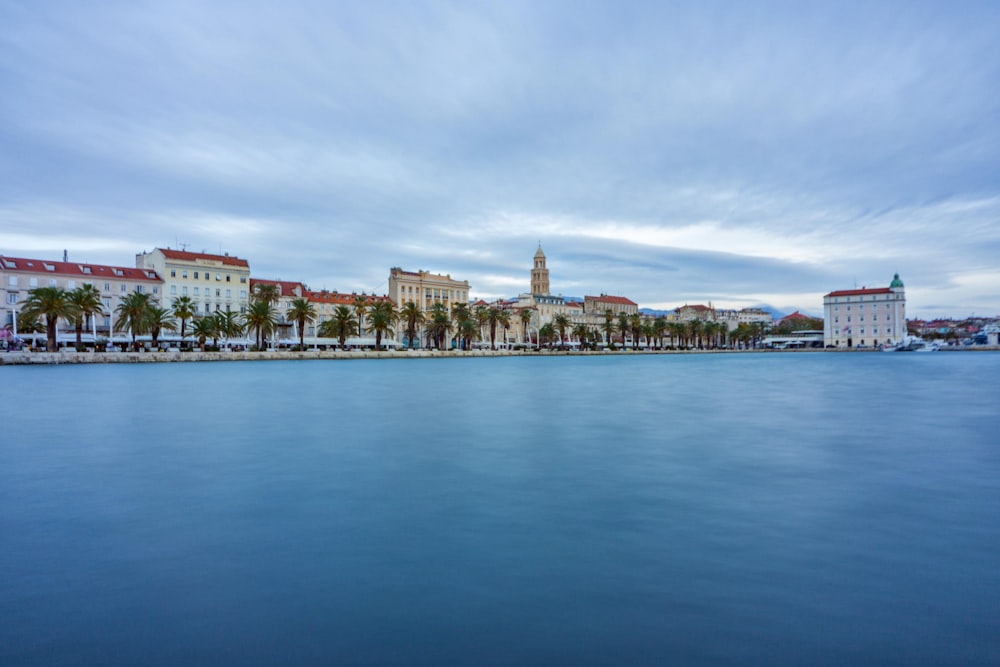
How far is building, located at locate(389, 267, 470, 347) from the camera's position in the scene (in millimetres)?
113938

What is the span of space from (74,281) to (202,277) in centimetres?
1538

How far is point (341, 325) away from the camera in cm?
8181

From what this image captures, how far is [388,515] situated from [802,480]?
24.7ft

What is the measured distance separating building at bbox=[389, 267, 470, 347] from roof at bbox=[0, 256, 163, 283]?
41684 millimetres

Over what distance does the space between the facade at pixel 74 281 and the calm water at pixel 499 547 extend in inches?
2693

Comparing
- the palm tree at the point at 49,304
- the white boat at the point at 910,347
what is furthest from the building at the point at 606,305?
the palm tree at the point at 49,304

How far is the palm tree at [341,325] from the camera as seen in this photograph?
8231 centimetres

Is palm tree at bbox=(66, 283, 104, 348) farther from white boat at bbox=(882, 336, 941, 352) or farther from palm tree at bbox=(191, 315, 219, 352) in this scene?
white boat at bbox=(882, 336, 941, 352)

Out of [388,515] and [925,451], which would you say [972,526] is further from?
[388,515]

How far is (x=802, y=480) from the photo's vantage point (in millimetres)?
10891

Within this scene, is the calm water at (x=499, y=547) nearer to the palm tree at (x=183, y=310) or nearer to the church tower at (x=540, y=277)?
the palm tree at (x=183, y=310)

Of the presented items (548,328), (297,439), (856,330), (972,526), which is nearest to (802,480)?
(972,526)

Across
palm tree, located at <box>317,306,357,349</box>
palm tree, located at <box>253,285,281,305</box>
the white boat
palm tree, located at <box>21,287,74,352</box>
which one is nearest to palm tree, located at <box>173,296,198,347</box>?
palm tree, located at <box>253,285,281,305</box>

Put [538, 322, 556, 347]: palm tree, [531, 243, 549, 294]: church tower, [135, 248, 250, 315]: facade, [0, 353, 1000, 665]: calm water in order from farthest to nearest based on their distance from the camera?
[531, 243, 549, 294]: church tower
[538, 322, 556, 347]: palm tree
[135, 248, 250, 315]: facade
[0, 353, 1000, 665]: calm water
